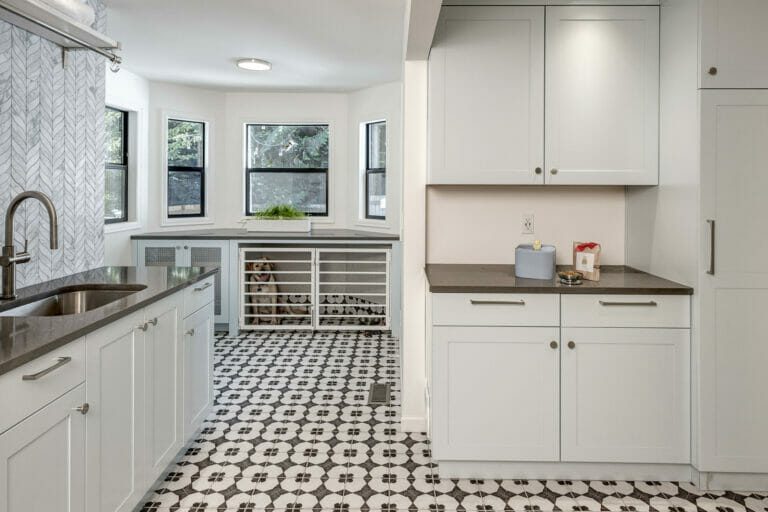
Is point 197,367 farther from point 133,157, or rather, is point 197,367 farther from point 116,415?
point 133,157

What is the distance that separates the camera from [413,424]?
3086mm

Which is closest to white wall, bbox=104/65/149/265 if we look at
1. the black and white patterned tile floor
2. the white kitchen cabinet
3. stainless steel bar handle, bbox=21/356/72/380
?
the white kitchen cabinet

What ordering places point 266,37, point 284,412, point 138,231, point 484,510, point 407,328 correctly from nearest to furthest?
1. point 484,510
2. point 407,328
3. point 284,412
4. point 266,37
5. point 138,231

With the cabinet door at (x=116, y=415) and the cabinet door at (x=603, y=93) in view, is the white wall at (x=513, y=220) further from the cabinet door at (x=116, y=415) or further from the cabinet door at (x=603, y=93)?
the cabinet door at (x=116, y=415)

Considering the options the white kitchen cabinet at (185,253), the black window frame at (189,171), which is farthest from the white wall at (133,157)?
the black window frame at (189,171)

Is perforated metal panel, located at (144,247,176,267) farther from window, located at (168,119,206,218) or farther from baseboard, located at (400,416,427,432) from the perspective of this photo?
baseboard, located at (400,416,427,432)

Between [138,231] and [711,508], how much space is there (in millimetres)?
4790

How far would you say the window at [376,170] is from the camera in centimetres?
577

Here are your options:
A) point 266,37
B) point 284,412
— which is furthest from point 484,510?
point 266,37

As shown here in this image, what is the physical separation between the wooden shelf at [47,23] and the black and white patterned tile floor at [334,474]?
6.30 ft

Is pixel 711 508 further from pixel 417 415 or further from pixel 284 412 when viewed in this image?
pixel 284 412

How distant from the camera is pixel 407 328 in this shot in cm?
307

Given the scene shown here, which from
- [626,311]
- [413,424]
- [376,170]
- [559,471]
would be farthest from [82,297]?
[376,170]

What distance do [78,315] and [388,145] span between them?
4.09 metres
